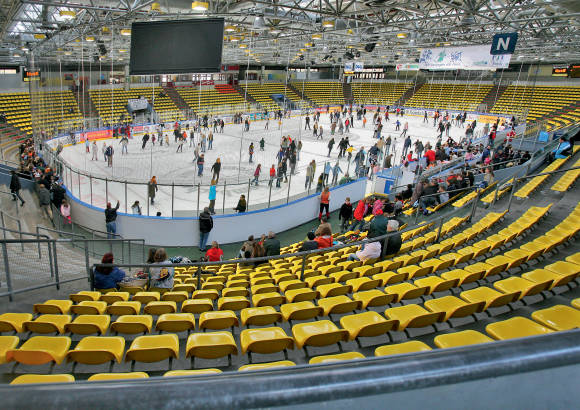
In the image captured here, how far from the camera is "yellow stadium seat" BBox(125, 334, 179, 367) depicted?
135 inches

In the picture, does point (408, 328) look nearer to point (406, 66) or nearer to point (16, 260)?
point (16, 260)

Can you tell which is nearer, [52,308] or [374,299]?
[374,299]

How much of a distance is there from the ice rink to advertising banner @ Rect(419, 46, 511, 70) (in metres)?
6.37

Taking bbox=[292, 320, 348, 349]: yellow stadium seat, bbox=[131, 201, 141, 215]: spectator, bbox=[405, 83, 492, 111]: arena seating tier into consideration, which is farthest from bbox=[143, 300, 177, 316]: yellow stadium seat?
bbox=[405, 83, 492, 111]: arena seating tier

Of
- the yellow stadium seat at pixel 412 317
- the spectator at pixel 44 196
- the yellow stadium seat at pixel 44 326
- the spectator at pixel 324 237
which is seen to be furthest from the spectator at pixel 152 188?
the yellow stadium seat at pixel 412 317

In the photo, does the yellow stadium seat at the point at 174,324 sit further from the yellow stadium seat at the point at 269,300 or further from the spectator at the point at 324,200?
the spectator at the point at 324,200

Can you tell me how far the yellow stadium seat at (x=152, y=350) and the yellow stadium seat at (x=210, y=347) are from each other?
162mm

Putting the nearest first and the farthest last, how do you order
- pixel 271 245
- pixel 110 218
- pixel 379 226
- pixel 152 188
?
pixel 379 226 → pixel 271 245 → pixel 110 218 → pixel 152 188

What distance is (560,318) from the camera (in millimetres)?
3758

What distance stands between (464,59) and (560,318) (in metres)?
15.6

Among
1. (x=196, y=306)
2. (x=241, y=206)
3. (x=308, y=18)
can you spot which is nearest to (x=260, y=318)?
(x=196, y=306)

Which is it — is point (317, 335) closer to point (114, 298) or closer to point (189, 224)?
point (114, 298)

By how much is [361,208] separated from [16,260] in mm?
9226

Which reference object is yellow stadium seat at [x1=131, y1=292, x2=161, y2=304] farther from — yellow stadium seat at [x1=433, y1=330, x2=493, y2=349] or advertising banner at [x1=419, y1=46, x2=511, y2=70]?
advertising banner at [x1=419, y1=46, x2=511, y2=70]
